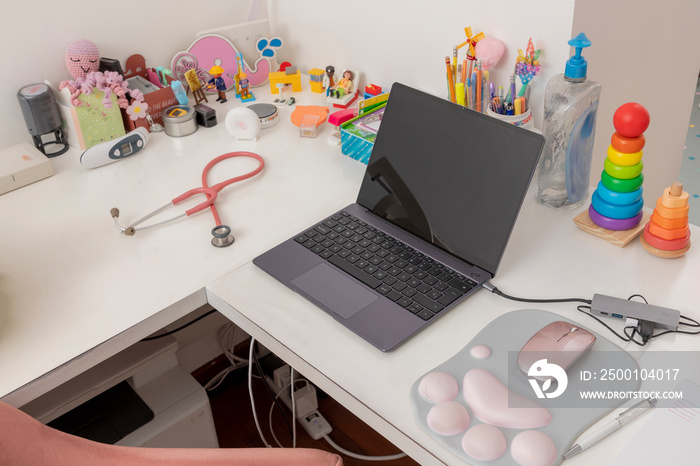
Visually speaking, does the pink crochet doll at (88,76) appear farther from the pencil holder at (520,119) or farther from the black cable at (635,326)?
the black cable at (635,326)

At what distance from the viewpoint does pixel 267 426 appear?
1.69m

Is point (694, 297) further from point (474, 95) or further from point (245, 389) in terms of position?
point (245, 389)

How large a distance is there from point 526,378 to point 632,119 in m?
0.47

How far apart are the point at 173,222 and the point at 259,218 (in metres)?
0.15

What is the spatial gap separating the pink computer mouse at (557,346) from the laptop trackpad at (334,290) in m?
0.24

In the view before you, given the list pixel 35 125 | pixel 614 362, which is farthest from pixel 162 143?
pixel 614 362

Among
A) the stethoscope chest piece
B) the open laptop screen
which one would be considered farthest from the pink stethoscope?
the open laptop screen

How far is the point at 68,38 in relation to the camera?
54.4 inches

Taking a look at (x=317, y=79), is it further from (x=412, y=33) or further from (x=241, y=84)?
(x=412, y=33)

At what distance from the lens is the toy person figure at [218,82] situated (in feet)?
5.05

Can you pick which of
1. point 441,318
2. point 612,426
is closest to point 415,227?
point 441,318

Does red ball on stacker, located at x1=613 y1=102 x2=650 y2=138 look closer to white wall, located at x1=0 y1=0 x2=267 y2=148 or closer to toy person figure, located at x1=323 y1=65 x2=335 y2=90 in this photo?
toy person figure, located at x1=323 y1=65 x2=335 y2=90

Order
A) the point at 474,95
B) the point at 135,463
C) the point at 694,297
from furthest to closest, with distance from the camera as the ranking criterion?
the point at 474,95, the point at 694,297, the point at 135,463

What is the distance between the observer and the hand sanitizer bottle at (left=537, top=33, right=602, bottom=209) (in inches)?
42.8
